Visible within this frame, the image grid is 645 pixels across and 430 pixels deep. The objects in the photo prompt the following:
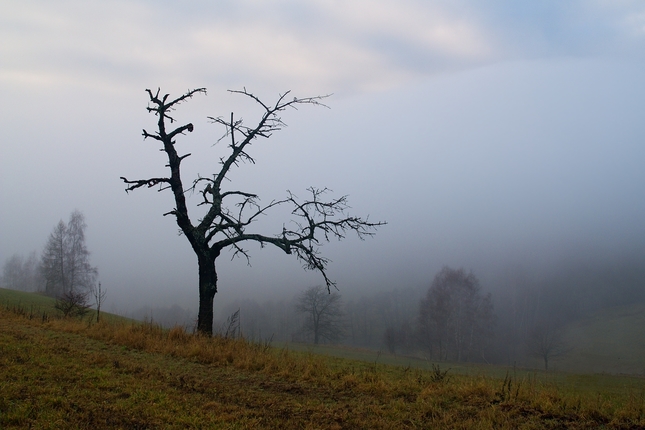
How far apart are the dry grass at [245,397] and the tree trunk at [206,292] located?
3.74 metres

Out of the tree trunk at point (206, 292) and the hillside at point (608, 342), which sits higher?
the tree trunk at point (206, 292)

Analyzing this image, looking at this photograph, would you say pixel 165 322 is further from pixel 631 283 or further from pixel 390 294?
pixel 631 283

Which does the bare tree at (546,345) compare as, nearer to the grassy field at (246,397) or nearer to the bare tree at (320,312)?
the bare tree at (320,312)

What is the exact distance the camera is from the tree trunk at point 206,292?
1360cm

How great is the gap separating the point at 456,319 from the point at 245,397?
177 ft

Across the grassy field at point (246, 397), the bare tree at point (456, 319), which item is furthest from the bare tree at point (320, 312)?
the grassy field at point (246, 397)

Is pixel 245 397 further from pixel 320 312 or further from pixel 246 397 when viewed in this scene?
pixel 320 312

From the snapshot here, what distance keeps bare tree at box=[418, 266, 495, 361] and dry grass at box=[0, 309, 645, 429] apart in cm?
5043

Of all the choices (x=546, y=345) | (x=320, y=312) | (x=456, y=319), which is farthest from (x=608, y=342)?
(x=320, y=312)

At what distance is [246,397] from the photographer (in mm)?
6625

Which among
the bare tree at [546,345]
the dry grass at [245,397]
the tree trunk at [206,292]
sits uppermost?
the tree trunk at [206,292]

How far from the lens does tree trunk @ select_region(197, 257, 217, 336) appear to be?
1360 cm

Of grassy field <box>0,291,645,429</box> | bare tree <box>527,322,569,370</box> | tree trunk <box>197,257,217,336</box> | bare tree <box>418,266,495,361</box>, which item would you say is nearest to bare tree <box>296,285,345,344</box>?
bare tree <box>418,266,495,361</box>

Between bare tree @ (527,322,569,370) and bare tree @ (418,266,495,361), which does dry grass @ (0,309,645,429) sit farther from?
bare tree @ (418,266,495,361)
